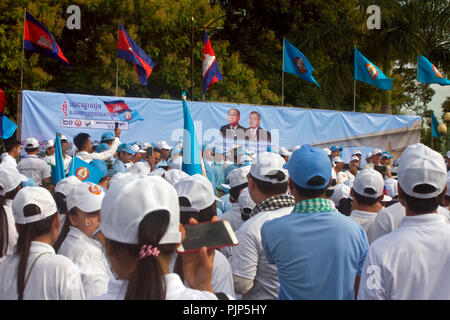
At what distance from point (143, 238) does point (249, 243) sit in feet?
5.05

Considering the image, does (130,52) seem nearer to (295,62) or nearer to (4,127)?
(4,127)

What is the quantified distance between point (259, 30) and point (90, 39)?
9397 mm

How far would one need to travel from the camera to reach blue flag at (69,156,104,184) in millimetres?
6585

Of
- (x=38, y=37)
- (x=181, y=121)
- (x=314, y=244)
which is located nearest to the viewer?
(x=314, y=244)

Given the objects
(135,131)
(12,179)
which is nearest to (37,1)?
(135,131)

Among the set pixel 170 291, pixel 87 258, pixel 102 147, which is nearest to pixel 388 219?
pixel 87 258

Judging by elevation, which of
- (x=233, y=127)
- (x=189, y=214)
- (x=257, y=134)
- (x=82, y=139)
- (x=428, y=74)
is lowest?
(x=189, y=214)

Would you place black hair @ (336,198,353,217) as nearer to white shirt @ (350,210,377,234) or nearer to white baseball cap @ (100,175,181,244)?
white shirt @ (350,210,377,234)

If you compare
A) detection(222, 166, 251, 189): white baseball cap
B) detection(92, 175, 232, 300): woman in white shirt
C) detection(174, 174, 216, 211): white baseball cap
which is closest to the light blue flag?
detection(222, 166, 251, 189): white baseball cap

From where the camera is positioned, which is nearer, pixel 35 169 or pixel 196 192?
pixel 196 192

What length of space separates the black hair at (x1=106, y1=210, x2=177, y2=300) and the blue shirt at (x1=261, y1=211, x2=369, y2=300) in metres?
1.19

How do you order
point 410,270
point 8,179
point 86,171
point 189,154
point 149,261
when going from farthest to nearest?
point 86,171 → point 189,154 → point 8,179 → point 410,270 → point 149,261

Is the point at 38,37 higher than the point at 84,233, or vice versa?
the point at 38,37

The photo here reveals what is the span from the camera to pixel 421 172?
2889 mm
